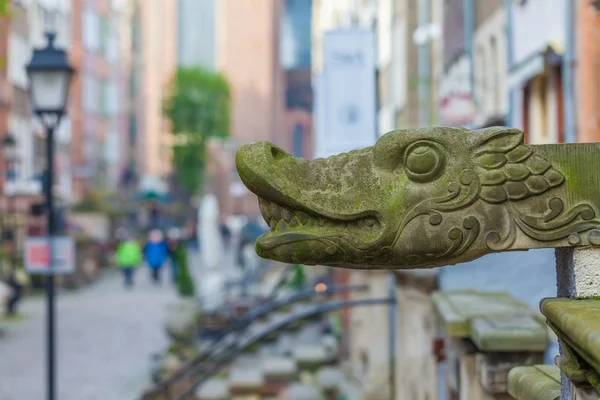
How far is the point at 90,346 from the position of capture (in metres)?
17.3

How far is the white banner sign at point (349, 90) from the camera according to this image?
44.1 ft

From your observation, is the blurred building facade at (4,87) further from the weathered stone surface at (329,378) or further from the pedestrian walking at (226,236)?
the weathered stone surface at (329,378)

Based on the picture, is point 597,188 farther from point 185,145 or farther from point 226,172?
Answer: point 226,172

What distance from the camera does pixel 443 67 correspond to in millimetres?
21688

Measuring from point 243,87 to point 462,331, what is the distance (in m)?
80.8

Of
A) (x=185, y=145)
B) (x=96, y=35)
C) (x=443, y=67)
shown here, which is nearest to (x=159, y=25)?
(x=185, y=145)

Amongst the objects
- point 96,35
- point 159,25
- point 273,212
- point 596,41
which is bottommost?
point 273,212

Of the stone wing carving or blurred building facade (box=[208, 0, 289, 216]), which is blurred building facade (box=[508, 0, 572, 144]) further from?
blurred building facade (box=[208, 0, 289, 216])

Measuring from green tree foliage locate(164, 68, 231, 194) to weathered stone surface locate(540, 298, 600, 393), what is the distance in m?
69.6

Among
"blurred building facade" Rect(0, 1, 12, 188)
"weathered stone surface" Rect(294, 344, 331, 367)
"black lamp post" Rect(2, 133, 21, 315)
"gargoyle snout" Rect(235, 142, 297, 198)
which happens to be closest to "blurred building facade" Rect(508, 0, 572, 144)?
"weathered stone surface" Rect(294, 344, 331, 367)

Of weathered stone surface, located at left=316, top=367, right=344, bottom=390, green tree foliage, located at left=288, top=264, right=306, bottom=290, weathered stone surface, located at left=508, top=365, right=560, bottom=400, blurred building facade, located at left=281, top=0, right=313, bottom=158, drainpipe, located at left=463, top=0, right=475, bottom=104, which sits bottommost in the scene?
weathered stone surface, located at left=316, top=367, right=344, bottom=390

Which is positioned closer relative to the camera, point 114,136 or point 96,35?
point 96,35

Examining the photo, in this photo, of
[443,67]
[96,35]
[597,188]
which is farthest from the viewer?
[96,35]

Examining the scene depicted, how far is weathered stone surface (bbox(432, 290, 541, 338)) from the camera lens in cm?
411
